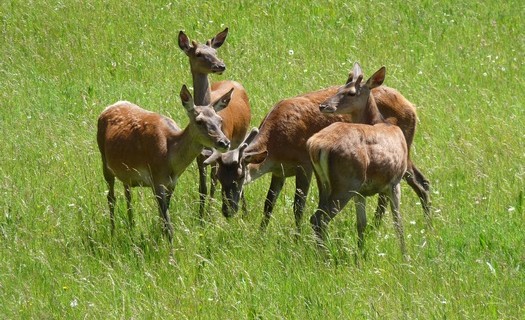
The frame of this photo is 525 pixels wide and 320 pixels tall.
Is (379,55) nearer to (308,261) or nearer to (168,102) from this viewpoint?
(168,102)

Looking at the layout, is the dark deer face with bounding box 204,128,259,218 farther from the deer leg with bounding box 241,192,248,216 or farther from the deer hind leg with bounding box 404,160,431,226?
the deer hind leg with bounding box 404,160,431,226

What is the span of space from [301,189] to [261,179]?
1195 millimetres

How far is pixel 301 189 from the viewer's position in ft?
33.5

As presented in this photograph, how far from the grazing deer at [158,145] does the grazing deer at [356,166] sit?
88 cm

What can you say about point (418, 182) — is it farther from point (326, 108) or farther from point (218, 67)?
point (218, 67)

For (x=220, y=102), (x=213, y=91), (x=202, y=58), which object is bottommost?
(x=213, y=91)

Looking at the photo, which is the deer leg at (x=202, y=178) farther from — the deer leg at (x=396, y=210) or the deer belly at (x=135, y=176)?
the deer leg at (x=396, y=210)

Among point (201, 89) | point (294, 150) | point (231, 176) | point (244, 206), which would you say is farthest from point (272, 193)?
point (201, 89)

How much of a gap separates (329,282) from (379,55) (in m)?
7.92

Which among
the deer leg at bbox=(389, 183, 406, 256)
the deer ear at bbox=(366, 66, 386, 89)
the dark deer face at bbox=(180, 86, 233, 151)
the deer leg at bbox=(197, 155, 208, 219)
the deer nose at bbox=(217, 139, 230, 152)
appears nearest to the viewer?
the deer leg at bbox=(389, 183, 406, 256)

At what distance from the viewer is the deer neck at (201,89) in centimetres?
1158

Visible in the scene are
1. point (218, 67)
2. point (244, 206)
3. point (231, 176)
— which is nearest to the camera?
point (231, 176)

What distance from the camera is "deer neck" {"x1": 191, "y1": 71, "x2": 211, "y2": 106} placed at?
11.6m

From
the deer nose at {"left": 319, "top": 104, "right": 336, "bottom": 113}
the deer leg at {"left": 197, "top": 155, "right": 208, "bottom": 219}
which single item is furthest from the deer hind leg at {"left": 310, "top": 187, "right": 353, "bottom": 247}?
the deer leg at {"left": 197, "top": 155, "right": 208, "bottom": 219}
